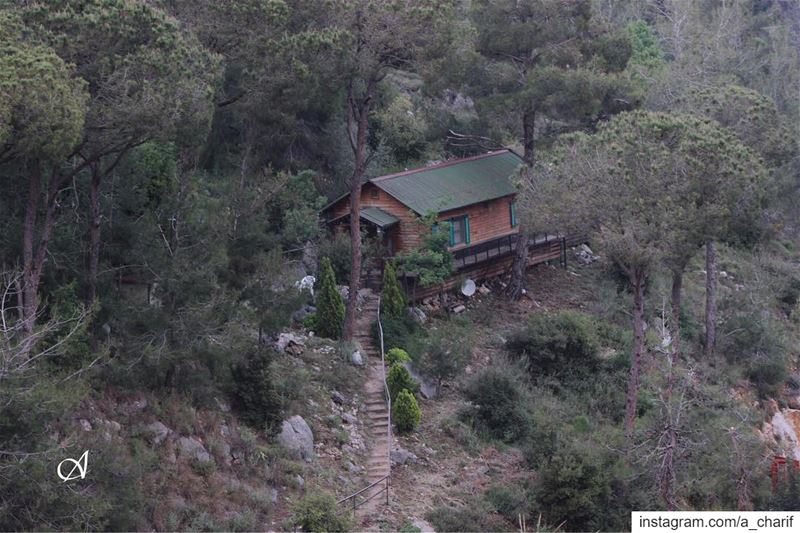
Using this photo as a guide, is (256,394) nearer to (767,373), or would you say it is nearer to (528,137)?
(528,137)

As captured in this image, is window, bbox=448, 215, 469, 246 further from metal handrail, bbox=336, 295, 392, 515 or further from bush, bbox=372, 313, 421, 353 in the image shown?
bush, bbox=372, 313, 421, 353

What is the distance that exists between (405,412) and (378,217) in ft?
29.8

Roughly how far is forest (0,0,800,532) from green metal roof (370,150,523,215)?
1.03m

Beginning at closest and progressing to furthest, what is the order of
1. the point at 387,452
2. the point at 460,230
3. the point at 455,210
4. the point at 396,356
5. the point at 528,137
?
1. the point at 387,452
2. the point at 396,356
3. the point at 455,210
4. the point at 460,230
5. the point at 528,137

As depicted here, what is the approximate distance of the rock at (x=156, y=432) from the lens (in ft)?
62.4

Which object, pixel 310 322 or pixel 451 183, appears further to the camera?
pixel 451 183

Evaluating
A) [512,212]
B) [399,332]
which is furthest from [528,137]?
[399,332]

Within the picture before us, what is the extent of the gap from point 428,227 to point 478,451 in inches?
340

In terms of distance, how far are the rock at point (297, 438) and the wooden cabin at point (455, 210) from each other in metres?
9.12

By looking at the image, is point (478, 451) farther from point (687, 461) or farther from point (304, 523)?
point (304, 523)

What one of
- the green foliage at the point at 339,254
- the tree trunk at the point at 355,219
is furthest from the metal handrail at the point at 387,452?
the green foliage at the point at 339,254

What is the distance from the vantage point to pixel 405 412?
24.0 metres

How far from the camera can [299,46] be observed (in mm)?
24000

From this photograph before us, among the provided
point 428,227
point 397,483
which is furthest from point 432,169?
point 397,483
